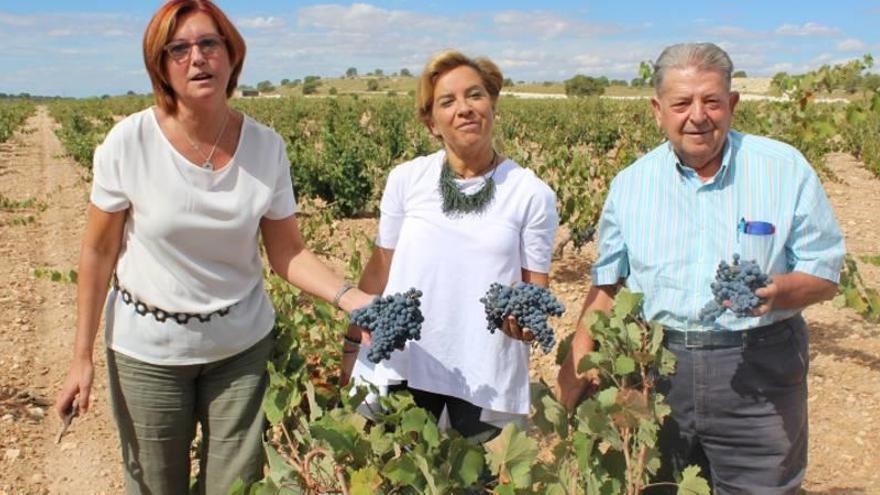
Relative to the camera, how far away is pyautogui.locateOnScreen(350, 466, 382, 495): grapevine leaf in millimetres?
1690

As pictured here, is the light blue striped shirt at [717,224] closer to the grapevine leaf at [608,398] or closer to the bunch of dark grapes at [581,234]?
the grapevine leaf at [608,398]

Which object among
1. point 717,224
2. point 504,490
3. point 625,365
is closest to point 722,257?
point 717,224

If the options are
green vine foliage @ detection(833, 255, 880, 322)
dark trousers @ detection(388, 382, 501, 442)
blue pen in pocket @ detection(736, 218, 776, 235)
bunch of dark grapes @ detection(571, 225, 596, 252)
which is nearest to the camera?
blue pen in pocket @ detection(736, 218, 776, 235)

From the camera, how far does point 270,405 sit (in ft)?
6.86

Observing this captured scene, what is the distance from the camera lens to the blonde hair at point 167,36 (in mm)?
1953

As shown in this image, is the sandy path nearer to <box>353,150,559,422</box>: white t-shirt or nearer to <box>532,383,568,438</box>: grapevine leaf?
<box>353,150,559,422</box>: white t-shirt

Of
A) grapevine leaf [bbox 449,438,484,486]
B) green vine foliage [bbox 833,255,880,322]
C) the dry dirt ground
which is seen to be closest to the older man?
grapevine leaf [bbox 449,438,484,486]

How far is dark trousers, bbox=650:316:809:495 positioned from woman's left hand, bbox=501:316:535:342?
14.3 inches

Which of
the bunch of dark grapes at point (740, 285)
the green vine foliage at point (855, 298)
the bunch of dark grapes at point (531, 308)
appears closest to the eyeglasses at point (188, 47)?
the bunch of dark grapes at point (531, 308)

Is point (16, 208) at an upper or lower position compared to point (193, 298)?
lower

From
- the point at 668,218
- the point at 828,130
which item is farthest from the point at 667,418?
the point at 828,130

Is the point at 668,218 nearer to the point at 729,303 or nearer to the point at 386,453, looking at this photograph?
the point at 729,303

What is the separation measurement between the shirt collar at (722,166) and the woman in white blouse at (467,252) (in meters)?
0.35

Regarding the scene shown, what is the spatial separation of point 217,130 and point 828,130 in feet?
11.8
